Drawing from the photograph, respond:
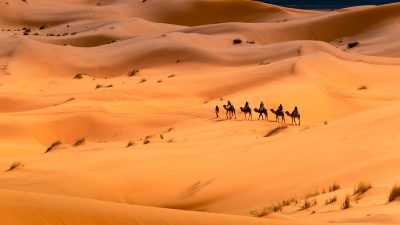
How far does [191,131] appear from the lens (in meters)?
18.5

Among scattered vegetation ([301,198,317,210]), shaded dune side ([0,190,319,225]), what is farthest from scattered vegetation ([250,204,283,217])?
shaded dune side ([0,190,319,225])

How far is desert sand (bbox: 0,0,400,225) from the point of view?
28.4ft

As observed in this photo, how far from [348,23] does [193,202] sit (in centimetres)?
4330

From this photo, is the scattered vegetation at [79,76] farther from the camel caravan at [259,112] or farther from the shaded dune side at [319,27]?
the shaded dune side at [319,27]

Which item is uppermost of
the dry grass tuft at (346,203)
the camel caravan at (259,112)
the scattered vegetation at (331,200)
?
the camel caravan at (259,112)

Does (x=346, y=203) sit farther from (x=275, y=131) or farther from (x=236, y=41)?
(x=236, y=41)

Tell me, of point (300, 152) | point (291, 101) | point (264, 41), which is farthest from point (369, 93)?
point (264, 41)

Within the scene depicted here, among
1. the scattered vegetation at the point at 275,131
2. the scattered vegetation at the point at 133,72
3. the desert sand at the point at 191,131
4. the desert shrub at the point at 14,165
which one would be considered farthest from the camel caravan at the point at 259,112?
the scattered vegetation at the point at 133,72

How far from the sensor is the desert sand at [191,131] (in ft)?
28.4

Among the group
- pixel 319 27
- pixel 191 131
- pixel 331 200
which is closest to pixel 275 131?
pixel 191 131

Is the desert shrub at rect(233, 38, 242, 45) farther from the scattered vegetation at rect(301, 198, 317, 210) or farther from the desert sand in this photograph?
the scattered vegetation at rect(301, 198, 317, 210)

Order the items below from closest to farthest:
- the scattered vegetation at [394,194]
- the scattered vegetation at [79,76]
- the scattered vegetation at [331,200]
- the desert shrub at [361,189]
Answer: the scattered vegetation at [394,194], the scattered vegetation at [331,200], the desert shrub at [361,189], the scattered vegetation at [79,76]

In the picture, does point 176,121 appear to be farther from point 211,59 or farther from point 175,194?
point 211,59

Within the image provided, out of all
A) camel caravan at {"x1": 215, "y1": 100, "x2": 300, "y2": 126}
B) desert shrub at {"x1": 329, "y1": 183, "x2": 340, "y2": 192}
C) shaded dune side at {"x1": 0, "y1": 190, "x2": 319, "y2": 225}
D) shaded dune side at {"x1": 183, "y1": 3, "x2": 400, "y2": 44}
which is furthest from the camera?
shaded dune side at {"x1": 183, "y1": 3, "x2": 400, "y2": 44}
